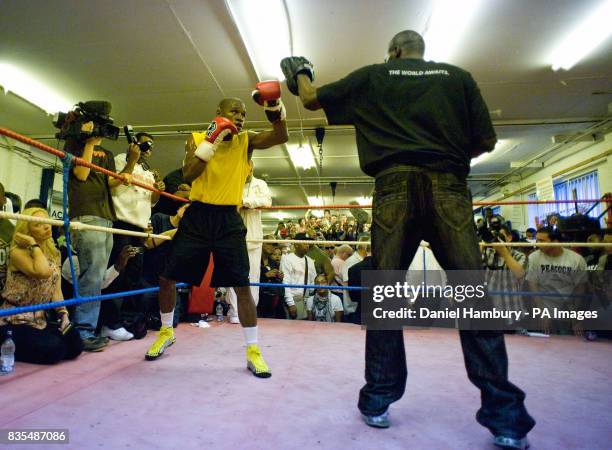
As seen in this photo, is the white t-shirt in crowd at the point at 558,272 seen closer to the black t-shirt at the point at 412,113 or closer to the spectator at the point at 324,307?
the spectator at the point at 324,307

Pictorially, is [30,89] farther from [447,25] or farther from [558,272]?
[558,272]

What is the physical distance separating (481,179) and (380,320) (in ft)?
29.3

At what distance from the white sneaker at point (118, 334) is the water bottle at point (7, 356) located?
2.08 ft

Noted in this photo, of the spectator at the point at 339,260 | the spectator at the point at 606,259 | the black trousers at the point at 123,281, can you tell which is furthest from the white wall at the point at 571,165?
the black trousers at the point at 123,281

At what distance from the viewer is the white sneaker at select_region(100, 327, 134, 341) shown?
2.21m

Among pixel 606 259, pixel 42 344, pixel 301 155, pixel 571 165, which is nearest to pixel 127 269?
pixel 42 344

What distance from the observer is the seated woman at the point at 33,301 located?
65.1 inches

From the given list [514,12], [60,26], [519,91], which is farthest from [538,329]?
[60,26]

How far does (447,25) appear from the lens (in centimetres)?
346

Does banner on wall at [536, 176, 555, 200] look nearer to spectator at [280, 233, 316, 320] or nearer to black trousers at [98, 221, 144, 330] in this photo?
spectator at [280, 233, 316, 320]

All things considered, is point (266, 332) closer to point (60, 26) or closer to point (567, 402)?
point (567, 402)

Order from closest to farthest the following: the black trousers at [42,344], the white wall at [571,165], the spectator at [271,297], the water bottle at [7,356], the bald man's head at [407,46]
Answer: the bald man's head at [407,46], the water bottle at [7,356], the black trousers at [42,344], the spectator at [271,297], the white wall at [571,165]

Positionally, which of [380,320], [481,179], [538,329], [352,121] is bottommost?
[538,329]

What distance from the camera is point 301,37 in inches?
146
